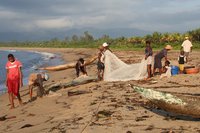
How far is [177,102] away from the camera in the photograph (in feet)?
26.2

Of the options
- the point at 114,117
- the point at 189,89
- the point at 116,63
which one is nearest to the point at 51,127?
the point at 114,117

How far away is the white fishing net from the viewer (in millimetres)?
15391

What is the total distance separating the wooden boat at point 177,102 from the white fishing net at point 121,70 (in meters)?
6.98

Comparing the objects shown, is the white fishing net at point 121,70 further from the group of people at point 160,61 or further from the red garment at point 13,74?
the red garment at point 13,74

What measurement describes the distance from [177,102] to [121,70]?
25.3 ft

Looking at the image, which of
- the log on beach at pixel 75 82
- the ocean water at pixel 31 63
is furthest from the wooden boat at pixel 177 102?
the ocean water at pixel 31 63

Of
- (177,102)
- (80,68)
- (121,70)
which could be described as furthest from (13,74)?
(177,102)

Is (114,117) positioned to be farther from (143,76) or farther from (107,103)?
(143,76)

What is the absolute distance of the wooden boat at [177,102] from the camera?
309 inches

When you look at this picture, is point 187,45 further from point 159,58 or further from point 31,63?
point 31,63

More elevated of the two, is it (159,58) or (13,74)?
(159,58)

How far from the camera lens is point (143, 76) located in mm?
15469

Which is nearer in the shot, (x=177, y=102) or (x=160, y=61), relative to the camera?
(x=177, y=102)

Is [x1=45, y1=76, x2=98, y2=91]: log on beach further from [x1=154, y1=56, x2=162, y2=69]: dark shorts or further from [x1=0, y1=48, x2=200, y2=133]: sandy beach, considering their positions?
[x1=154, y1=56, x2=162, y2=69]: dark shorts
